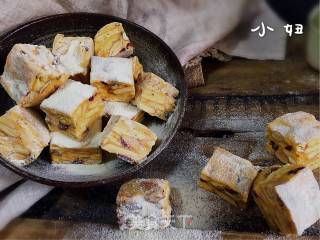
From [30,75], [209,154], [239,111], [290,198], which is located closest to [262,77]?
[239,111]

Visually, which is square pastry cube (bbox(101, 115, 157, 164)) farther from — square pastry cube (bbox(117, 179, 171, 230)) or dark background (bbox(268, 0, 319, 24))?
dark background (bbox(268, 0, 319, 24))

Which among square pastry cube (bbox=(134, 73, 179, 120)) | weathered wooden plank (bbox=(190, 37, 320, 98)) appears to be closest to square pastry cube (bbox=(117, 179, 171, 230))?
square pastry cube (bbox=(134, 73, 179, 120))

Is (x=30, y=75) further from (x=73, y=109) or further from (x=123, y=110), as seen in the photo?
(x=123, y=110)

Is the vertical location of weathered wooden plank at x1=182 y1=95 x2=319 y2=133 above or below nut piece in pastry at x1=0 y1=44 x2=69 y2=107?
below

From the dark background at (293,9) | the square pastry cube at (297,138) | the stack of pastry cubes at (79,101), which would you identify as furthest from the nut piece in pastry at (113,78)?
the dark background at (293,9)

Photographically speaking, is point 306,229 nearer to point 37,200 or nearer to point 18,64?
point 37,200
